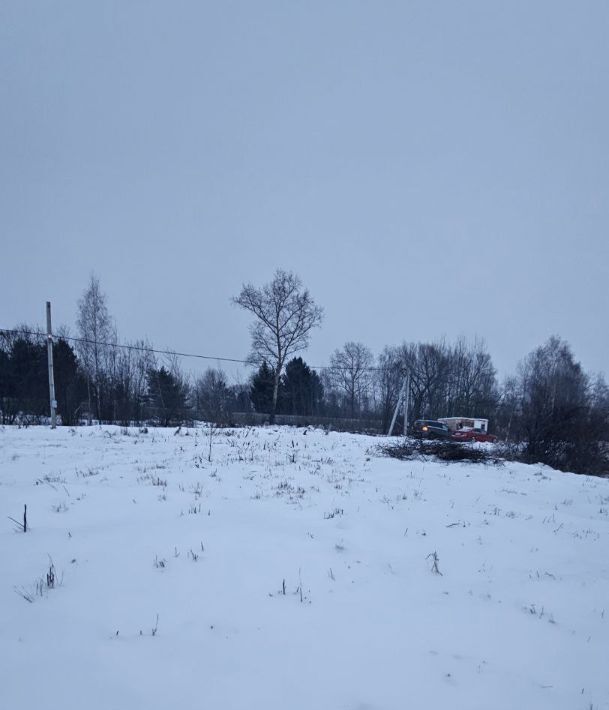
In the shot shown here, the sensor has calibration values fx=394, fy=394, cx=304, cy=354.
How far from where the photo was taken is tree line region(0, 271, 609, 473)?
14617 millimetres

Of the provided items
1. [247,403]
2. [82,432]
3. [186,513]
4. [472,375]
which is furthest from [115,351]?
[472,375]

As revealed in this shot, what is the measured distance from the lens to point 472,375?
2050 inches

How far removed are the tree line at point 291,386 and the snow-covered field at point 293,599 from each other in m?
8.72

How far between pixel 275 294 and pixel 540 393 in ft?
73.2

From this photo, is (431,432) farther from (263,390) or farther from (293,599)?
(263,390)

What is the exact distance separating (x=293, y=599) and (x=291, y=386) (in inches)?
1707

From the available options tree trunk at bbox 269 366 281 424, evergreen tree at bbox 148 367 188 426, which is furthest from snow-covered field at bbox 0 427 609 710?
tree trunk at bbox 269 366 281 424

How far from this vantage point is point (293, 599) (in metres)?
3.30

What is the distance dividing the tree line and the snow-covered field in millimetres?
8720

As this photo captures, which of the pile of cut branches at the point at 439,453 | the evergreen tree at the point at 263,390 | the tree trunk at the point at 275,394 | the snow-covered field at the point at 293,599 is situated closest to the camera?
the snow-covered field at the point at 293,599

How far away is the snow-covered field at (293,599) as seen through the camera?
93.3 inches

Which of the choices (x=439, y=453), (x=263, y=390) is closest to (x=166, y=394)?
(x=263, y=390)

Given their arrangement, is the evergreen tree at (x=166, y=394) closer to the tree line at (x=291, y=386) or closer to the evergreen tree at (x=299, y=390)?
the tree line at (x=291, y=386)

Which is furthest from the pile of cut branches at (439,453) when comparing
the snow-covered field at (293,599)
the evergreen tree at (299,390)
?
the evergreen tree at (299,390)
